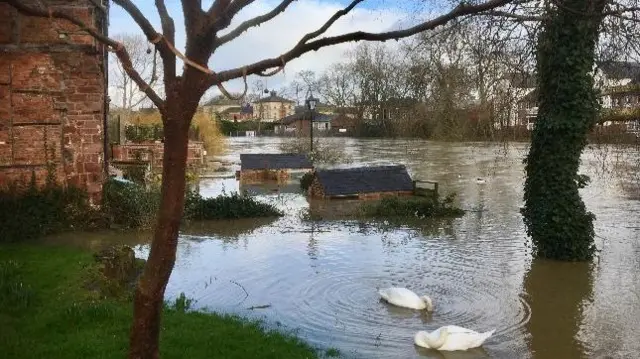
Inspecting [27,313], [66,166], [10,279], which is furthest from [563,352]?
[66,166]

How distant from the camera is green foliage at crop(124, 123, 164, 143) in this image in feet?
119

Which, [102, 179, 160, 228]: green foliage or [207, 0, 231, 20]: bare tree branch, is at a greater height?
[207, 0, 231, 20]: bare tree branch

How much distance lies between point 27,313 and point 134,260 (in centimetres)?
329

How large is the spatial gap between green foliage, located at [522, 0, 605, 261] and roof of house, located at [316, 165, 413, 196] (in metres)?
9.70

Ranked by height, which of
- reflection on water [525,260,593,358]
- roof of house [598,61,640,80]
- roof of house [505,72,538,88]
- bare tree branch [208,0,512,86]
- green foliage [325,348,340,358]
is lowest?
reflection on water [525,260,593,358]

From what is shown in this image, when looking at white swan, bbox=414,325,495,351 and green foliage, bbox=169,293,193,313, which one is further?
green foliage, bbox=169,293,193,313

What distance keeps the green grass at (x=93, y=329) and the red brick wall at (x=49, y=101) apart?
5.97 meters

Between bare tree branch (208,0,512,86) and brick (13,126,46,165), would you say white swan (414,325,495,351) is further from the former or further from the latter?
brick (13,126,46,165)

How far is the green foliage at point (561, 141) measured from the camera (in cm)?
1155

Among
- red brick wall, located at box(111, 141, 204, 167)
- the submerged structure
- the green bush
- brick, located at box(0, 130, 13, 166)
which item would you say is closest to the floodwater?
the green bush

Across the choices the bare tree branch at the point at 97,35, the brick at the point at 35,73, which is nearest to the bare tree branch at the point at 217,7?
the bare tree branch at the point at 97,35

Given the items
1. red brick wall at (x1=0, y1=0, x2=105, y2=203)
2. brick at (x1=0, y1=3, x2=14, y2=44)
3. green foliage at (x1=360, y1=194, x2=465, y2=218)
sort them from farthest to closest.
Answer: green foliage at (x1=360, y1=194, x2=465, y2=218) < red brick wall at (x1=0, y1=0, x2=105, y2=203) < brick at (x1=0, y1=3, x2=14, y2=44)

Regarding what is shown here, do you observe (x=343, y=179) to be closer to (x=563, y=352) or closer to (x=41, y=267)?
(x=41, y=267)

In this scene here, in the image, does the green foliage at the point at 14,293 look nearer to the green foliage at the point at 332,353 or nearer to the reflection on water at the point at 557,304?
the green foliage at the point at 332,353
